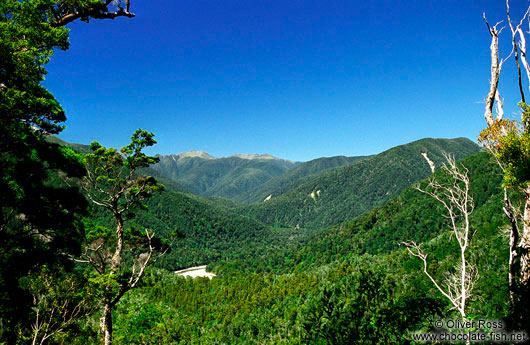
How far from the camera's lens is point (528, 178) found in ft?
24.5

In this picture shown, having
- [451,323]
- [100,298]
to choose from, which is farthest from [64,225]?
[451,323]

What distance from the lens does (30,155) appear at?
457 inches

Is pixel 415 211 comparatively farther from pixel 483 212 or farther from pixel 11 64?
pixel 11 64

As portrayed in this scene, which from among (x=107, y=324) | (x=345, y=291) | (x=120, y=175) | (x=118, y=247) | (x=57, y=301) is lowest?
(x=107, y=324)

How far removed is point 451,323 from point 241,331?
72.3 m

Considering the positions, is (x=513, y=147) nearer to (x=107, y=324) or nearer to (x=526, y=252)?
(x=526, y=252)

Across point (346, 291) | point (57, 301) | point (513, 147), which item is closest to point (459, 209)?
point (513, 147)

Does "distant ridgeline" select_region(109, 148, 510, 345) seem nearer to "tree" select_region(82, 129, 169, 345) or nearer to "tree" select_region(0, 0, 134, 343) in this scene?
"tree" select_region(82, 129, 169, 345)

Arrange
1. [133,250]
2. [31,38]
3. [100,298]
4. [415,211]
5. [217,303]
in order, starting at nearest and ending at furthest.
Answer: [31,38], [100,298], [133,250], [217,303], [415,211]

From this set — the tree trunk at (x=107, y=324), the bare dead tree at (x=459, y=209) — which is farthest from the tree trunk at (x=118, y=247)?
the bare dead tree at (x=459, y=209)

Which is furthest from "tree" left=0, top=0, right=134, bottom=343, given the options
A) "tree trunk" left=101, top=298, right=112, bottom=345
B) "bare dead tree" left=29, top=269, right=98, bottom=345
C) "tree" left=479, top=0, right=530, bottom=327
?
"tree" left=479, top=0, right=530, bottom=327

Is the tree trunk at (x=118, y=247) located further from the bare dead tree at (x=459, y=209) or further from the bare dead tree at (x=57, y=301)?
the bare dead tree at (x=459, y=209)

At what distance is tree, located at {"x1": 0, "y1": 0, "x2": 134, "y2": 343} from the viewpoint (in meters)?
8.41

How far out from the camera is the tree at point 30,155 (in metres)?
8.41
